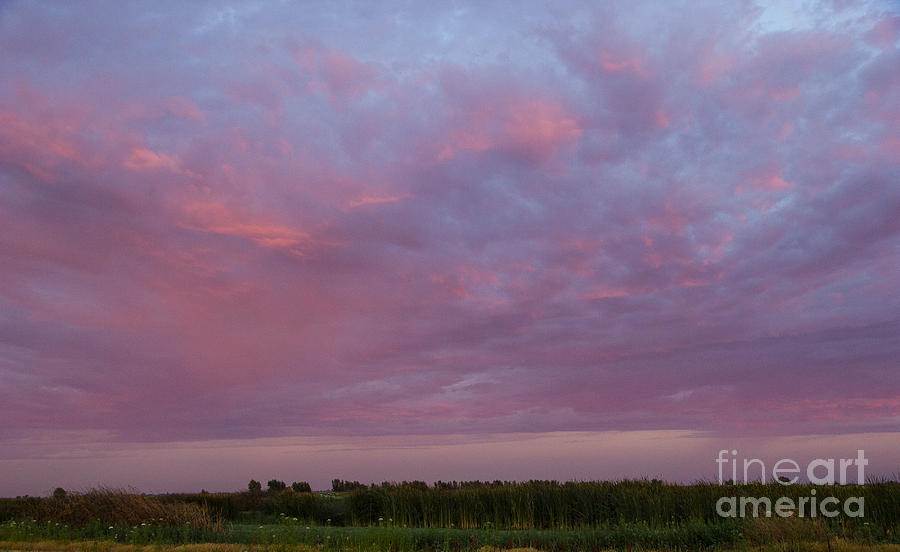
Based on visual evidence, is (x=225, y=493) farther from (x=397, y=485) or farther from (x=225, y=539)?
(x=225, y=539)

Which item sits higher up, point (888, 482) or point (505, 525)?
point (888, 482)

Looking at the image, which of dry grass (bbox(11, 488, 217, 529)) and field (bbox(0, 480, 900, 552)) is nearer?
field (bbox(0, 480, 900, 552))

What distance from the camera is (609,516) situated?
32656mm

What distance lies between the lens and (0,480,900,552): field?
21.4m

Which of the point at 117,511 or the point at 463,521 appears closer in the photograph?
the point at 117,511

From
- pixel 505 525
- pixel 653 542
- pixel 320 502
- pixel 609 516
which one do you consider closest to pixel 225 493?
pixel 320 502

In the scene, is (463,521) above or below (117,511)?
below

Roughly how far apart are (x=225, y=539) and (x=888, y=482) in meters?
29.1

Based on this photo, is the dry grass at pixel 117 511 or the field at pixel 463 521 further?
the dry grass at pixel 117 511

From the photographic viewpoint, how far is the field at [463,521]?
21359 mm

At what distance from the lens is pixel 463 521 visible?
110 feet

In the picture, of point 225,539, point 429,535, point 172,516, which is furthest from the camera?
point 172,516

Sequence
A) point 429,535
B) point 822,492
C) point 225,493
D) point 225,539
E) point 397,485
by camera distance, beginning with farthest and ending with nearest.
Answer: point 225,493, point 397,485, point 822,492, point 429,535, point 225,539

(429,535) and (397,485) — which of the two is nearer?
(429,535)
